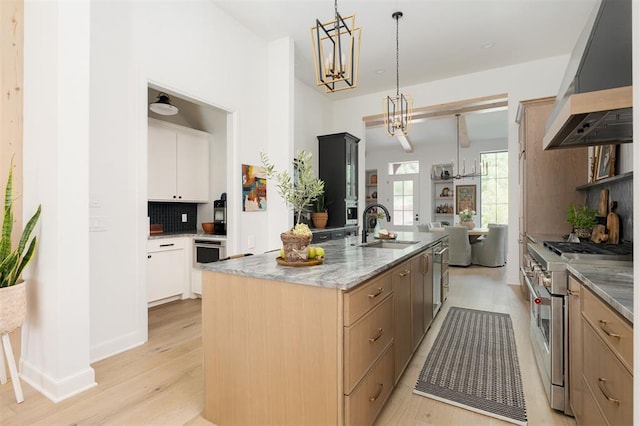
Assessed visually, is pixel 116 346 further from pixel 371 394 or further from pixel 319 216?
pixel 319 216

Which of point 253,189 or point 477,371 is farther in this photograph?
point 253,189

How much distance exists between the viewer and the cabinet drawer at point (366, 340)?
1337 mm

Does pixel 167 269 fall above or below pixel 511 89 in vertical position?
below

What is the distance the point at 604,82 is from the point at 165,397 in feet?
9.94

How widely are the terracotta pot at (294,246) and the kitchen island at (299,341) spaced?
85mm

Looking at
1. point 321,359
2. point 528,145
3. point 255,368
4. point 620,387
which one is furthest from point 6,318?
point 528,145

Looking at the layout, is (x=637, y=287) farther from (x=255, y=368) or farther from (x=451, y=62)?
(x=451, y=62)

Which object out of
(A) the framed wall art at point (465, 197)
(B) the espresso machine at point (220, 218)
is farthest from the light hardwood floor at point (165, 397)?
(A) the framed wall art at point (465, 197)

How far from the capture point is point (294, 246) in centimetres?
171

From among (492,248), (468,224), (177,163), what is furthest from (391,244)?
(468,224)

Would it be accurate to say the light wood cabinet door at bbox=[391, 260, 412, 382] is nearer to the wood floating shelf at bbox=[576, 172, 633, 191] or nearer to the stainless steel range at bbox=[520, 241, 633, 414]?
the stainless steel range at bbox=[520, 241, 633, 414]

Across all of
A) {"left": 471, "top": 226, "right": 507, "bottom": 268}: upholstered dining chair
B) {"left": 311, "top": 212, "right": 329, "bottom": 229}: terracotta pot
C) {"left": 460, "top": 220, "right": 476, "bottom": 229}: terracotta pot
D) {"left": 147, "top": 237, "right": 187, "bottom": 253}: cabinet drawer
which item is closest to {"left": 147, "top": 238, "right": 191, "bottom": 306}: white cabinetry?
{"left": 147, "top": 237, "right": 187, "bottom": 253}: cabinet drawer

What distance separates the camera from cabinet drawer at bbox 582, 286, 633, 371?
1027 mm

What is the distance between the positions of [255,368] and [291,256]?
1.83 ft
